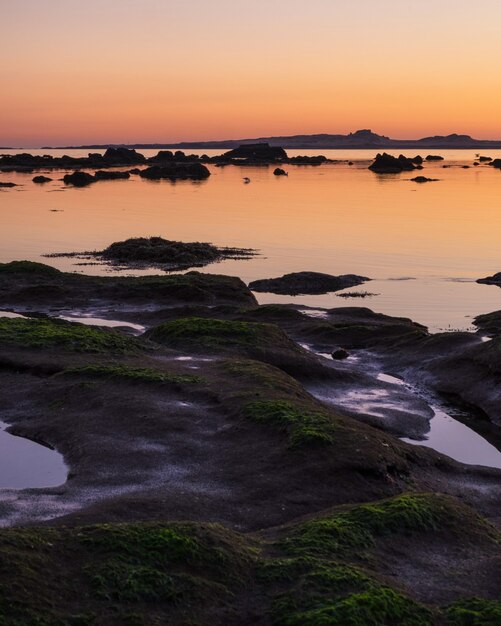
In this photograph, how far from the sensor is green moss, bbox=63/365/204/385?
22.6 metres

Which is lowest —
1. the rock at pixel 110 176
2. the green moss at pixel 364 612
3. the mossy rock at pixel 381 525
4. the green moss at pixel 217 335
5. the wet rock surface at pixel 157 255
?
the wet rock surface at pixel 157 255

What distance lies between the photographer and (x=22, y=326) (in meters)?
28.8

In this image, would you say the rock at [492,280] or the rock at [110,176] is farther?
the rock at [110,176]

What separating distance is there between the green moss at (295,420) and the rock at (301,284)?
2776 centimetres

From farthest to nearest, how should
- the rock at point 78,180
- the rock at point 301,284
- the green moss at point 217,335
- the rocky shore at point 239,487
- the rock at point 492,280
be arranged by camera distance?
1. the rock at point 78,180
2. the rock at point 492,280
3. the rock at point 301,284
4. the green moss at point 217,335
5. the rocky shore at point 239,487

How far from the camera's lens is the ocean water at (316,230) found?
4903cm

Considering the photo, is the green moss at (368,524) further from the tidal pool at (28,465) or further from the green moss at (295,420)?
the tidal pool at (28,465)

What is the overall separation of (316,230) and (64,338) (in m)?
51.4

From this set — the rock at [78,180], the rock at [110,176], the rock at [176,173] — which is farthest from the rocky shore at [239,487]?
the rock at [176,173]

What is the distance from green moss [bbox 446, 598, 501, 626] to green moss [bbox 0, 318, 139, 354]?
1718 cm

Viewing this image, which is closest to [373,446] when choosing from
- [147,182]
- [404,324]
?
[404,324]

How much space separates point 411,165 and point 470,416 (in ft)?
548

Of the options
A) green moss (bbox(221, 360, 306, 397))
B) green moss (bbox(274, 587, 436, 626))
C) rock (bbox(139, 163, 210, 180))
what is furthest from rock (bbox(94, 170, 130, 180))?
green moss (bbox(274, 587, 436, 626))

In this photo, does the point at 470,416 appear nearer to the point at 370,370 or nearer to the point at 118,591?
the point at 370,370
